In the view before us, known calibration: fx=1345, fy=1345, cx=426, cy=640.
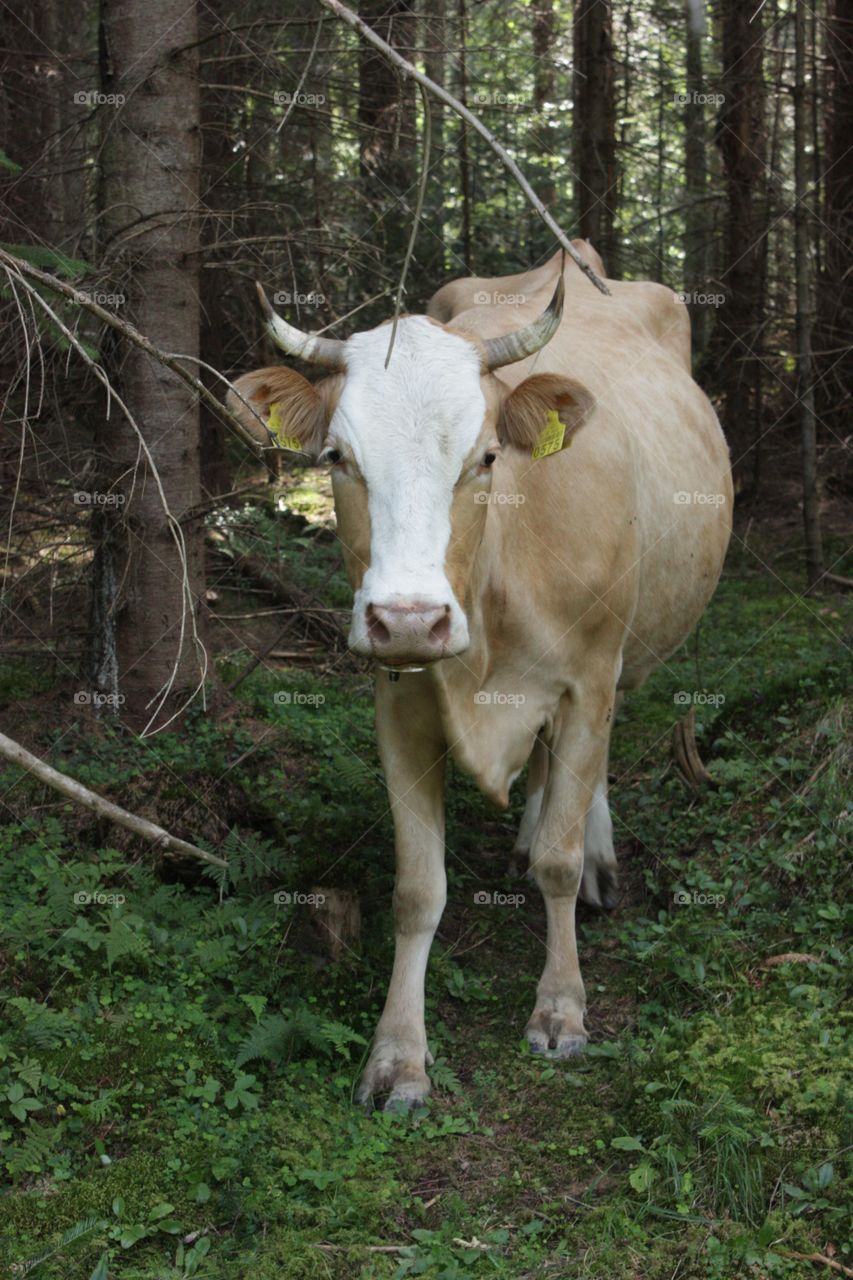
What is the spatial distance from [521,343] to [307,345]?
2.49ft

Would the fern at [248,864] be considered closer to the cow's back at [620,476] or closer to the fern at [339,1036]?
the fern at [339,1036]

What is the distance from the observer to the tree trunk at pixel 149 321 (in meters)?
6.67

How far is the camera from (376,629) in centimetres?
406

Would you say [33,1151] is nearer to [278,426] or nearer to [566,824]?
[566,824]

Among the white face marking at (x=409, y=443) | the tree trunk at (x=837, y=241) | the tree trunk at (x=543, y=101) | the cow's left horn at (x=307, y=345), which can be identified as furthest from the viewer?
the tree trunk at (x=543, y=101)

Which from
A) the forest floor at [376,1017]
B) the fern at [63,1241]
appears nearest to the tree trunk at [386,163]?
the forest floor at [376,1017]

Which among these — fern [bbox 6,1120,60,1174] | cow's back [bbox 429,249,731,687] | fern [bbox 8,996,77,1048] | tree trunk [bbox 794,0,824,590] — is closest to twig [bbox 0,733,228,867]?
fern [bbox 8,996,77,1048]

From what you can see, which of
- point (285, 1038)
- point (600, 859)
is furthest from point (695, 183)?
point (285, 1038)

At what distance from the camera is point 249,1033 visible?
15.5 ft

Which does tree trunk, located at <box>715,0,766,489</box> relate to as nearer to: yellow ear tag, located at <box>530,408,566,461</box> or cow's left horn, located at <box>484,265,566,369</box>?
yellow ear tag, located at <box>530,408,566,461</box>

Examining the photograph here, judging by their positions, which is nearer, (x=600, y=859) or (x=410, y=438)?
(x=410, y=438)

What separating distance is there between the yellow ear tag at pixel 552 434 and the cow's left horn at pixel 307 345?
79 cm

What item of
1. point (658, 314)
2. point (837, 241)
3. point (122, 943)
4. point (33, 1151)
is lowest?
point (33, 1151)

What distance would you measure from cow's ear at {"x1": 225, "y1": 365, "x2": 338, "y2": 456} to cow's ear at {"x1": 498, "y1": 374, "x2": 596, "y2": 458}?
0.67m
